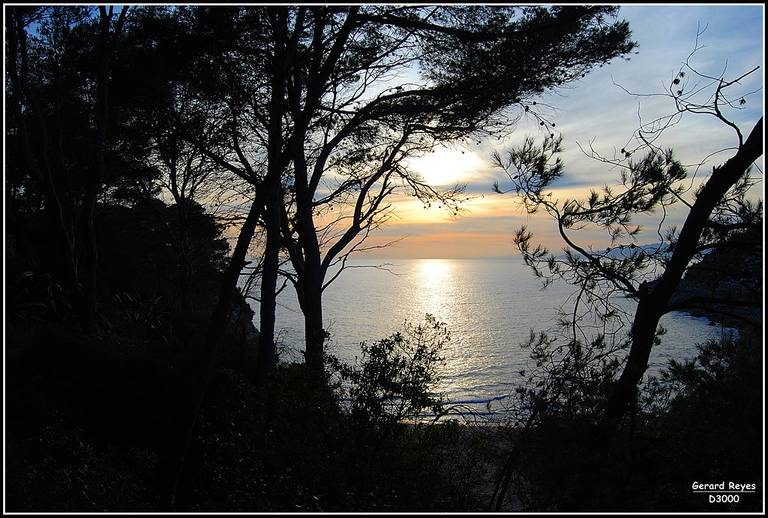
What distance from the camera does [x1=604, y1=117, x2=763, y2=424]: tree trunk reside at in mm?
4195

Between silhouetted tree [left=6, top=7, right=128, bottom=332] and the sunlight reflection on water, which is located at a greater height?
silhouetted tree [left=6, top=7, right=128, bottom=332]

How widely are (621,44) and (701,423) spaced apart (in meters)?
5.53

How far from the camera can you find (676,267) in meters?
4.48

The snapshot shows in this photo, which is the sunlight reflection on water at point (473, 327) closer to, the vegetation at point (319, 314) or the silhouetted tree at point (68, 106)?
the vegetation at point (319, 314)

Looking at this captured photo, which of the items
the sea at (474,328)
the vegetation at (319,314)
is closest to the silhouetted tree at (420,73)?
the vegetation at (319,314)

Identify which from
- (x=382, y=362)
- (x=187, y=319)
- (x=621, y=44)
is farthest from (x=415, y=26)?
(x=187, y=319)

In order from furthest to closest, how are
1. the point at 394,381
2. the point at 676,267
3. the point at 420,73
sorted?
the point at 420,73 → the point at 394,381 → the point at 676,267

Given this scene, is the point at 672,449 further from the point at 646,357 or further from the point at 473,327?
the point at 473,327

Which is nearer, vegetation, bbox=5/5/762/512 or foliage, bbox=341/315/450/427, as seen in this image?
vegetation, bbox=5/5/762/512

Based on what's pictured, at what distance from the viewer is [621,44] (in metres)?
7.45

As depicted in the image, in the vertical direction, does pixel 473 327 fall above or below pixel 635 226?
below

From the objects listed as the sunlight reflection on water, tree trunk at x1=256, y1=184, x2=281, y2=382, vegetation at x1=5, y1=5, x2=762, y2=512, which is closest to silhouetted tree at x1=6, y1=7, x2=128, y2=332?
vegetation at x1=5, y1=5, x2=762, y2=512

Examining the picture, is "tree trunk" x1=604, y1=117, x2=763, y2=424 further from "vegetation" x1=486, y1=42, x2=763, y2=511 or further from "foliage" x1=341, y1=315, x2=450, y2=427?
"foliage" x1=341, y1=315, x2=450, y2=427

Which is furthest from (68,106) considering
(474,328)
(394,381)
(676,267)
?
(474,328)
